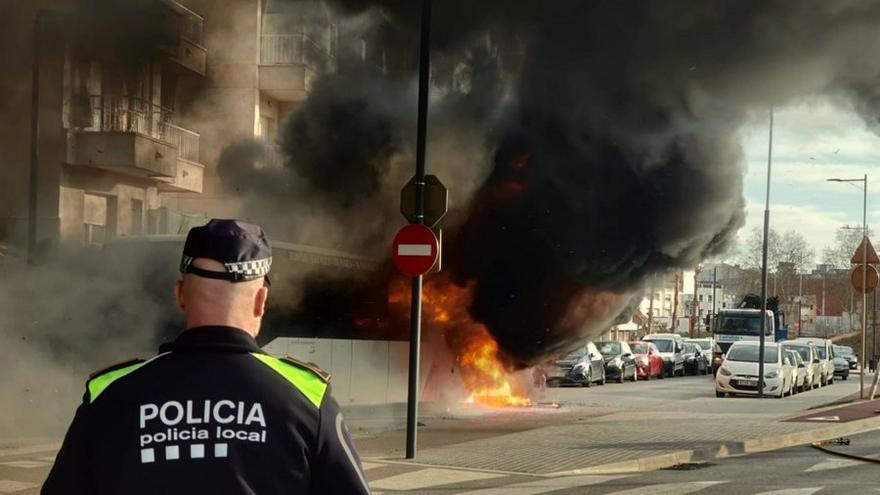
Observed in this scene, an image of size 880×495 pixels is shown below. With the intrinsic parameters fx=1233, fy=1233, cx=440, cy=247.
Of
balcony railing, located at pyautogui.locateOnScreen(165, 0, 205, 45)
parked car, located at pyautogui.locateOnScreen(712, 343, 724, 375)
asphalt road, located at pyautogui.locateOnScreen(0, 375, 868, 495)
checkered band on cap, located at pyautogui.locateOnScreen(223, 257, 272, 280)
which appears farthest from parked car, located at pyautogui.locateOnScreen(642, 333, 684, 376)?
checkered band on cap, located at pyautogui.locateOnScreen(223, 257, 272, 280)

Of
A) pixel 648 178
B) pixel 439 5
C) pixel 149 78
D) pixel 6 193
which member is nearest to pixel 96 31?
pixel 149 78

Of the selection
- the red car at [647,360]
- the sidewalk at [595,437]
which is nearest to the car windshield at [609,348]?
the red car at [647,360]

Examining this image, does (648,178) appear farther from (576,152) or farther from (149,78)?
(149,78)

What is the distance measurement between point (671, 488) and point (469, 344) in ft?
30.8

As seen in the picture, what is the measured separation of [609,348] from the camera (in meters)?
36.1

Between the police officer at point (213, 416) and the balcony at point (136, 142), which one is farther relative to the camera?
the balcony at point (136, 142)

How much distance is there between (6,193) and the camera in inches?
772

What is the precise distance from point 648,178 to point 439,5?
4.41 metres

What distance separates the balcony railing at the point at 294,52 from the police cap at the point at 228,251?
58.4 feet

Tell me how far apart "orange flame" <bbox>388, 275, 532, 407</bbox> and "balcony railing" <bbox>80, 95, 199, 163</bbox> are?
6.18 m

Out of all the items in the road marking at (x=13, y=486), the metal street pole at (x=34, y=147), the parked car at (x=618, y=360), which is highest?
the metal street pole at (x=34, y=147)

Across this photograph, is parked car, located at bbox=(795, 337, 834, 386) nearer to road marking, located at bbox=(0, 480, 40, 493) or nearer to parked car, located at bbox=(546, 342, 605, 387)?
parked car, located at bbox=(546, 342, 605, 387)

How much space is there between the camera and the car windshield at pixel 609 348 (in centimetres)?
3566

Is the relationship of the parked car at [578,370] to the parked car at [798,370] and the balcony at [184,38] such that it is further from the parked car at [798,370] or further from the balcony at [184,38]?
the balcony at [184,38]
